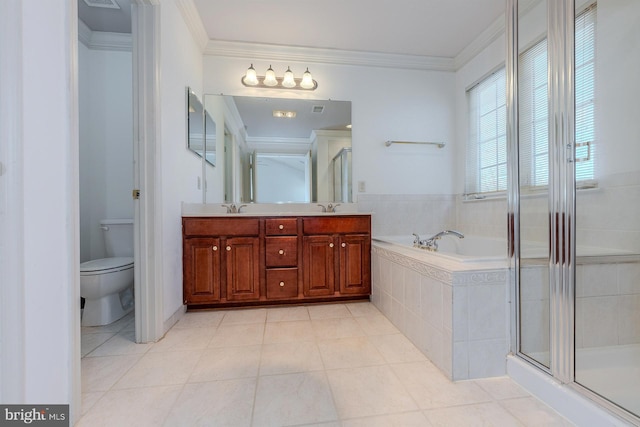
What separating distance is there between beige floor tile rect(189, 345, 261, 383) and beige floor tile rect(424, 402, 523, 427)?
0.82m

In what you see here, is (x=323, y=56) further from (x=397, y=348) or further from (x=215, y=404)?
(x=215, y=404)

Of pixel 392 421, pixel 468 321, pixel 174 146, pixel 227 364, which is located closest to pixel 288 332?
pixel 227 364

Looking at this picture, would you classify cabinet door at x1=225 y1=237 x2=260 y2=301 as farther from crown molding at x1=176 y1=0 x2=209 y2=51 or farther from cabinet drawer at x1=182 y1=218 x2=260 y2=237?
crown molding at x1=176 y1=0 x2=209 y2=51

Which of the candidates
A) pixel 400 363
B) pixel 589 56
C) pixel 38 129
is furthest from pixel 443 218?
pixel 38 129

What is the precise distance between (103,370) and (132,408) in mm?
433

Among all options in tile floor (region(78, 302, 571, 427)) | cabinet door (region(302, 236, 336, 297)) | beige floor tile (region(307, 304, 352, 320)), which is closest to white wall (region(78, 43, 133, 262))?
tile floor (region(78, 302, 571, 427))

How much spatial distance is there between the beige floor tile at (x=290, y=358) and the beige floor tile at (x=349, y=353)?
5 cm

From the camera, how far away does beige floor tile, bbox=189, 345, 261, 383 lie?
1.30 metres

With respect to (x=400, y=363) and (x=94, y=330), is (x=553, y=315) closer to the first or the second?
(x=400, y=363)

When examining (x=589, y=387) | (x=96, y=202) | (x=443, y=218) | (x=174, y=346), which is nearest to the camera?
(x=589, y=387)

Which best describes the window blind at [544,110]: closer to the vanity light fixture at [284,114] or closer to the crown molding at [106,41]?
the vanity light fixture at [284,114]

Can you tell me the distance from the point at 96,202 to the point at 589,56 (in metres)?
3.75

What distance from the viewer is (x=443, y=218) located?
2.86 meters

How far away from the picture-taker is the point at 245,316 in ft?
6.84
